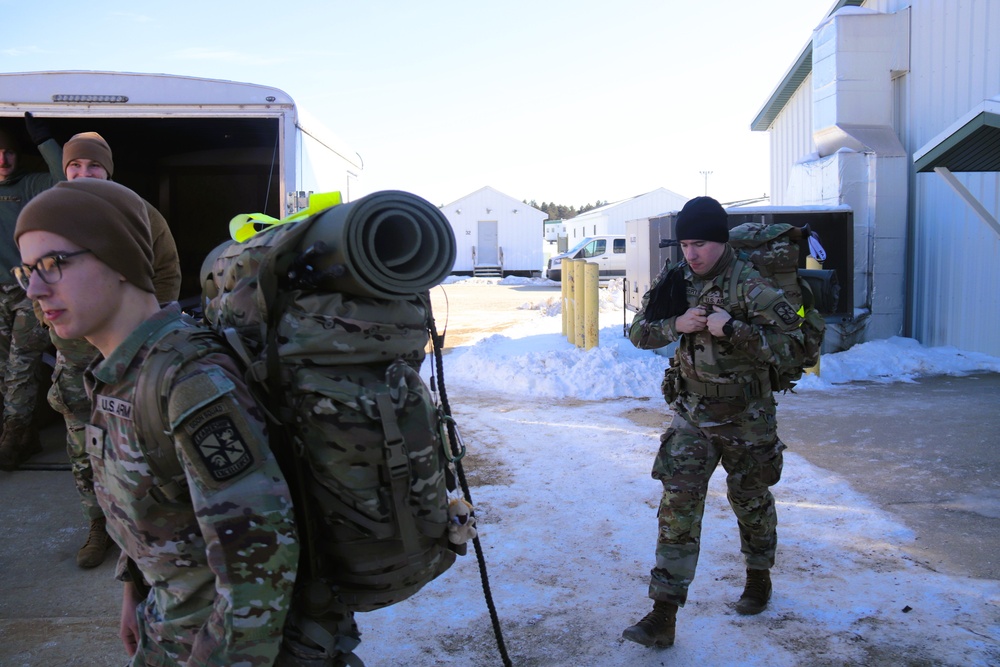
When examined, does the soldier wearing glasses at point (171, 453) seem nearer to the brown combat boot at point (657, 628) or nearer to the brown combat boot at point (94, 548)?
the brown combat boot at point (657, 628)

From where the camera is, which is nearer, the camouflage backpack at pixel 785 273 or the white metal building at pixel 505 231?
the camouflage backpack at pixel 785 273

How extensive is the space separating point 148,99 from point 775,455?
472cm

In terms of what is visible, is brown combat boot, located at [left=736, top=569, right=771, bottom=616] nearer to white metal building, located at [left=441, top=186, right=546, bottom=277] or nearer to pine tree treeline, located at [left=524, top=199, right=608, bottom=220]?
white metal building, located at [left=441, top=186, right=546, bottom=277]

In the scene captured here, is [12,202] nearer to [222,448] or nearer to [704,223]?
[704,223]

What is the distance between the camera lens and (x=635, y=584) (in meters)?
4.12

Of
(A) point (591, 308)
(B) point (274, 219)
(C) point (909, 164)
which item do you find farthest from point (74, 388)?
(C) point (909, 164)

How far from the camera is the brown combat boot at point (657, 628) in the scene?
342 cm

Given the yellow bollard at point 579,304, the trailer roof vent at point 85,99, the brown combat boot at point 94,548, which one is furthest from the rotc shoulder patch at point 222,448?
the yellow bollard at point 579,304

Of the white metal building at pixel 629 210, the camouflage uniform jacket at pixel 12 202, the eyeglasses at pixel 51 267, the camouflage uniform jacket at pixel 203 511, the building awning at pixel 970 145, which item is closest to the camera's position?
the camouflage uniform jacket at pixel 203 511

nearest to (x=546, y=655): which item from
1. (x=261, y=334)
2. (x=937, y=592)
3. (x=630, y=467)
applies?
(x=937, y=592)

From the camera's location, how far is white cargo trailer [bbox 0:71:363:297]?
18.4ft

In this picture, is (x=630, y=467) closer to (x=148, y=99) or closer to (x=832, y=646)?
(x=832, y=646)

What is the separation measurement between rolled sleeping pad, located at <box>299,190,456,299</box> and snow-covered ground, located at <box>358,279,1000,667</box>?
2.26 meters

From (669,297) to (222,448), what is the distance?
2.76 metres
